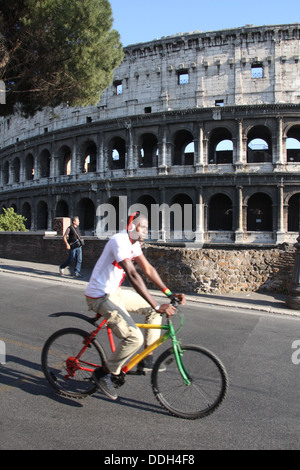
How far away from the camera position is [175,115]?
1005 inches

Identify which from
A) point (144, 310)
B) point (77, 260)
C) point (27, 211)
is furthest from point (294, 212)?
point (27, 211)

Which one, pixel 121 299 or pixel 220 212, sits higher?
pixel 220 212

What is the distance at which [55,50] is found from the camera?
1267 centimetres

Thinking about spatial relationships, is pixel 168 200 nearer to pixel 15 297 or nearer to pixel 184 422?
pixel 15 297

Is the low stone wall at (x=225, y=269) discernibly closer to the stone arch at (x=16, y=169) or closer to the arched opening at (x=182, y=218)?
the arched opening at (x=182, y=218)

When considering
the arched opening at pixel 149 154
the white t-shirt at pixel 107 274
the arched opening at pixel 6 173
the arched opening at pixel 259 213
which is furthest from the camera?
the arched opening at pixel 6 173

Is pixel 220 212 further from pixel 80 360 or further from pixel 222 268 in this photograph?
pixel 80 360

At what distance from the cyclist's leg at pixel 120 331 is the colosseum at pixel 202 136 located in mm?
21352

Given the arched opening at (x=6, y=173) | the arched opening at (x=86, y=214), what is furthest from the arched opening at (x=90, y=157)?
the arched opening at (x=6, y=173)

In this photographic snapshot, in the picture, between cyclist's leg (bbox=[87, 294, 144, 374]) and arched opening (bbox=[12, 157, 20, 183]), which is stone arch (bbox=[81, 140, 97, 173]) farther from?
cyclist's leg (bbox=[87, 294, 144, 374])

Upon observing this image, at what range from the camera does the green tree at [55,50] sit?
11.9 meters

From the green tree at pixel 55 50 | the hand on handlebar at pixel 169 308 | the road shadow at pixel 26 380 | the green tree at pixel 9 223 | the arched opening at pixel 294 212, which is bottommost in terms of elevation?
the road shadow at pixel 26 380

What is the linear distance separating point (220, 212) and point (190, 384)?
2400 centimetres
